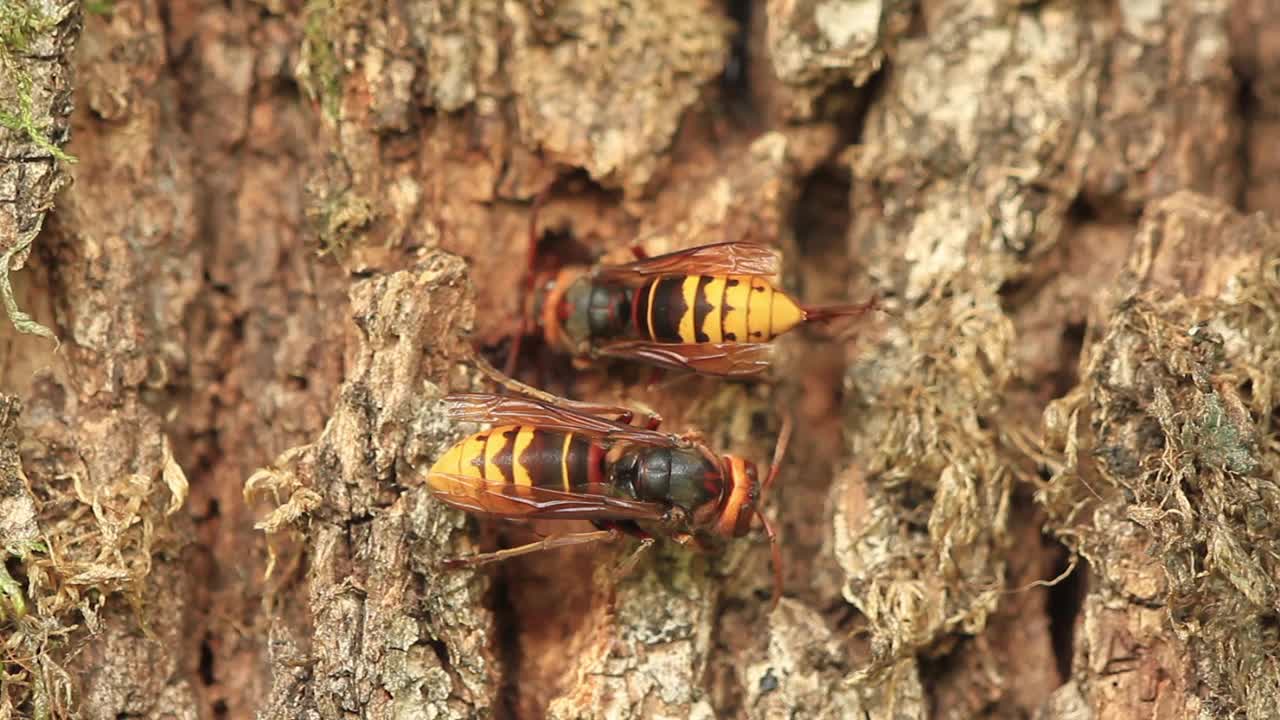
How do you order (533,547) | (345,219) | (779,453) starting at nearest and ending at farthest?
(533,547) → (345,219) → (779,453)

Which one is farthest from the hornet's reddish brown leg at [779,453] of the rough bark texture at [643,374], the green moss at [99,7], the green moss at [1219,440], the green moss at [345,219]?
the green moss at [99,7]

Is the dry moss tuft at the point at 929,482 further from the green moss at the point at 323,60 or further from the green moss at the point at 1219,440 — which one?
the green moss at the point at 323,60

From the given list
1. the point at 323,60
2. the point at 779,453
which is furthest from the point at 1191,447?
the point at 323,60

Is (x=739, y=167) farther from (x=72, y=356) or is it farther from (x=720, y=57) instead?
(x=72, y=356)

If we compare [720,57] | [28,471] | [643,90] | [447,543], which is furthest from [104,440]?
[720,57]

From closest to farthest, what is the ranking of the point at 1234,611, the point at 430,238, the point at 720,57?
the point at 1234,611
the point at 430,238
the point at 720,57

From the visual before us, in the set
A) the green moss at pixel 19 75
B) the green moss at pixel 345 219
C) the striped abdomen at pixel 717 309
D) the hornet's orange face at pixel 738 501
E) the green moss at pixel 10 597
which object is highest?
the green moss at pixel 19 75

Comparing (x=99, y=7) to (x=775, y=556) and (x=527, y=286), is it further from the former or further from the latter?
(x=775, y=556)
